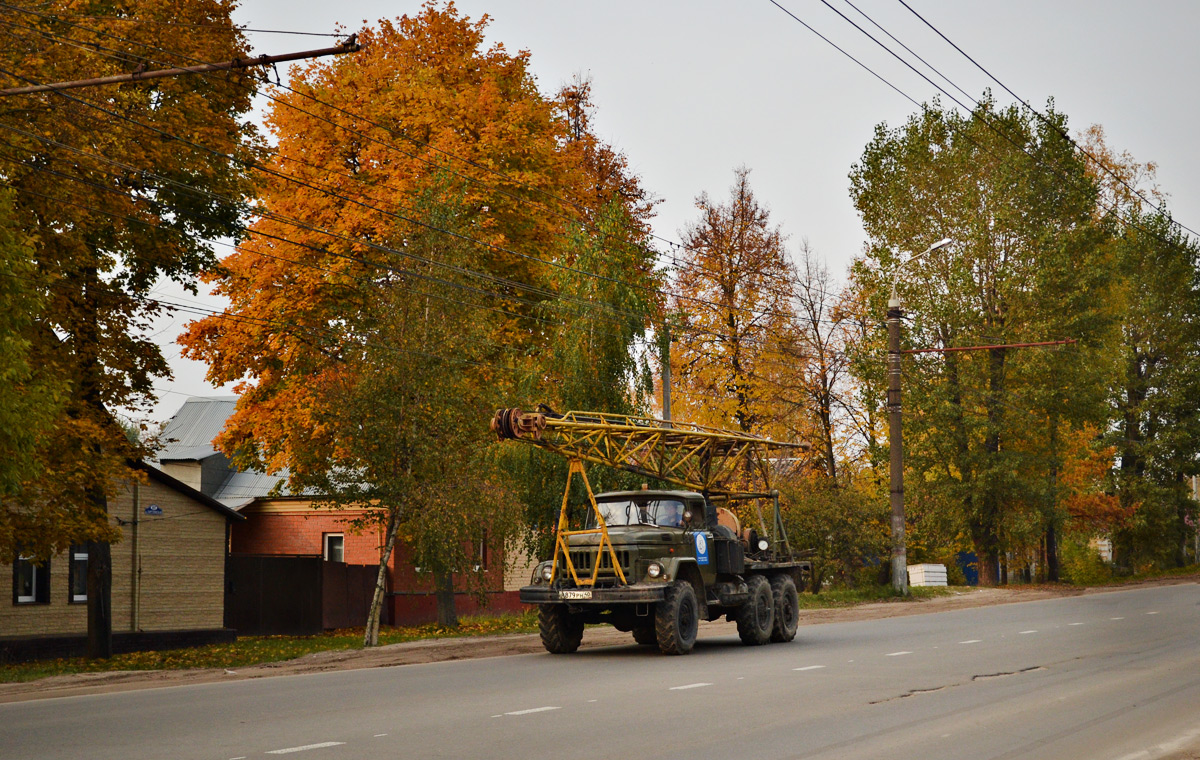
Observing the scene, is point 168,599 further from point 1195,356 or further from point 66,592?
point 1195,356

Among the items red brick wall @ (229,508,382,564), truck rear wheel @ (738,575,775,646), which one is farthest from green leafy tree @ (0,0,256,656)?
red brick wall @ (229,508,382,564)

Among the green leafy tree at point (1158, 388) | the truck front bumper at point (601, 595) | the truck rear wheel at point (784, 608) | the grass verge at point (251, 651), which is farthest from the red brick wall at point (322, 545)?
the green leafy tree at point (1158, 388)

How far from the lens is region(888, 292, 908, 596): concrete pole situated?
34.5m

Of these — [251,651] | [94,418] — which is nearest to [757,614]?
[251,651]

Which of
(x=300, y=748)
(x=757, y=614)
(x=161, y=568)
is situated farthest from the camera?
(x=161, y=568)

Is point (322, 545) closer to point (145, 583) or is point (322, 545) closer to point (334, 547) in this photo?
point (334, 547)

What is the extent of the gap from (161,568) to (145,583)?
21.7 inches

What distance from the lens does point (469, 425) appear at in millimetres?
23266

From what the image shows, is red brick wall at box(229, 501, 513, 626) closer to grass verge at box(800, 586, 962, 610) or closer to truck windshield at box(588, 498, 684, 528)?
grass verge at box(800, 586, 962, 610)

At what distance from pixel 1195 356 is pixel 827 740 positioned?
48333mm

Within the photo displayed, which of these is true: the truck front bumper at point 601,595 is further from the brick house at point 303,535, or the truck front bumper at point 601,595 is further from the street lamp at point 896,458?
the street lamp at point 896,458

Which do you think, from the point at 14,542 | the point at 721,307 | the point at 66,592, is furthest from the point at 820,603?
the point at 14,542

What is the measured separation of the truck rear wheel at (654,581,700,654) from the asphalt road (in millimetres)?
317

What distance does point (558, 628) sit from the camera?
61.2 ft
